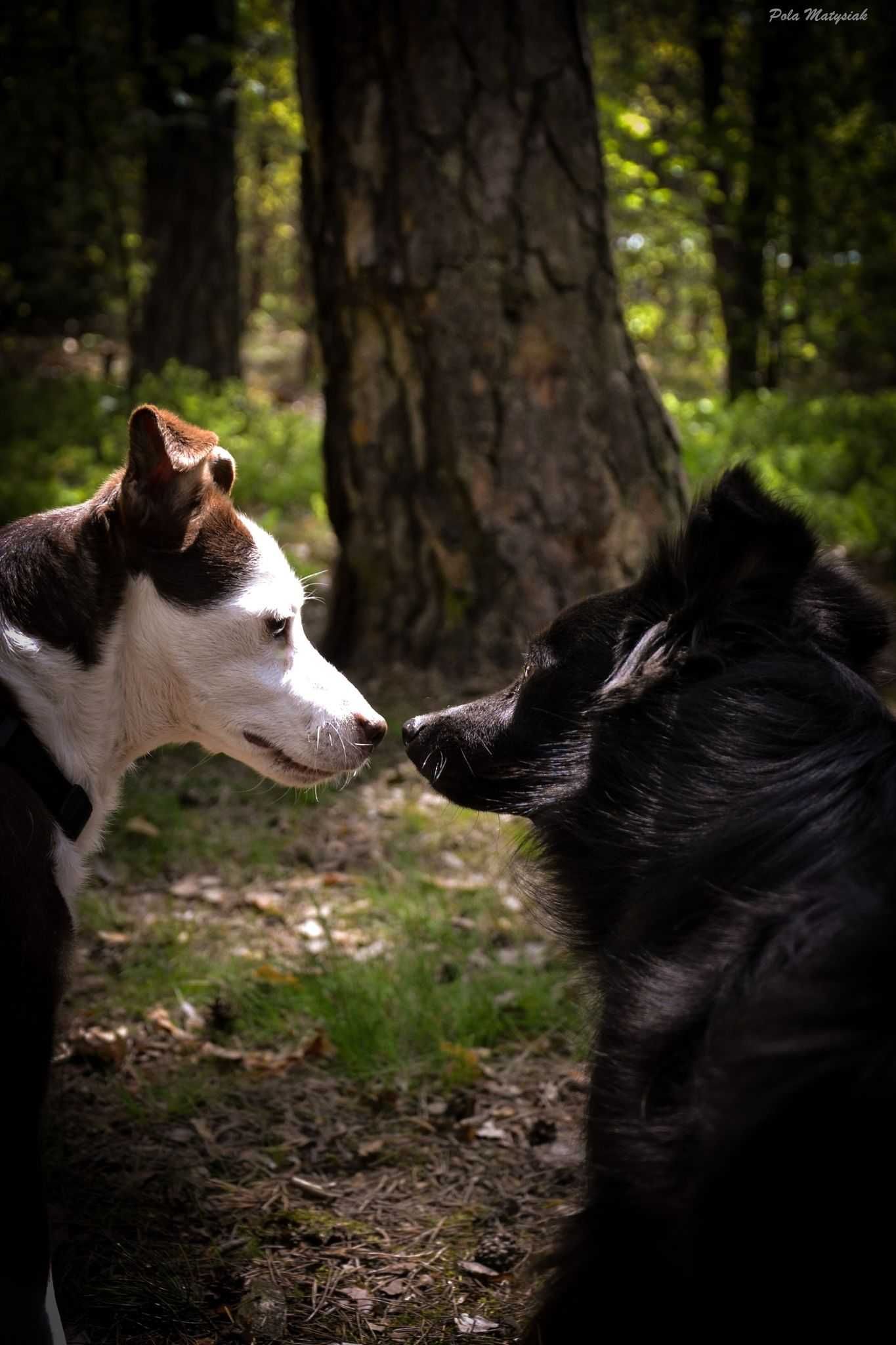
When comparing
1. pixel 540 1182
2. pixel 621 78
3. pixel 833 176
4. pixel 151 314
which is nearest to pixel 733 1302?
pixel 540 1182

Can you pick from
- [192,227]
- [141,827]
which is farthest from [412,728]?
[192,227]

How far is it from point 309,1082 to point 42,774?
4.63 ft

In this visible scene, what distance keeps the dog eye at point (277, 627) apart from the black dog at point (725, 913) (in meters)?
0.59

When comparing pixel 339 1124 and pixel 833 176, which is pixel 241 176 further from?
pixel 339 1124

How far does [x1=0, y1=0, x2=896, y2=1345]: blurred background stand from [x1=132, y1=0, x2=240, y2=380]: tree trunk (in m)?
0.73

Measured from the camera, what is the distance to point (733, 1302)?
1695 millimetres

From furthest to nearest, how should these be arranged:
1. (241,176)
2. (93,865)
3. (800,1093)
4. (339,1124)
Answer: (241,176), (93,865), (339,1124), (800,1093)

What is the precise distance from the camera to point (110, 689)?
2.56 m

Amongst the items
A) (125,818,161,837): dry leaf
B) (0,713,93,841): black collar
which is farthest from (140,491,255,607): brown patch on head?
(125,818,161,837): dry leaf

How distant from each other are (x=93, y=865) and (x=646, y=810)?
2.87 metres

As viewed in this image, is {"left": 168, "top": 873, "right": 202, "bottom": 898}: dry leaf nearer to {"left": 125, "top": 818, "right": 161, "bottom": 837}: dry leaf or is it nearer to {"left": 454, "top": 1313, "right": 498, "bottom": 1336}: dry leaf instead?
{"left": 125, "top": 818, "right": 161, "bottom": 837}: dry leaf

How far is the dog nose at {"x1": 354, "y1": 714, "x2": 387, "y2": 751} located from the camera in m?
2.80

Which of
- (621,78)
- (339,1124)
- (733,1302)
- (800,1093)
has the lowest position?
(339,1124)

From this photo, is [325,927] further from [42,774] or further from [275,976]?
[42,774]
